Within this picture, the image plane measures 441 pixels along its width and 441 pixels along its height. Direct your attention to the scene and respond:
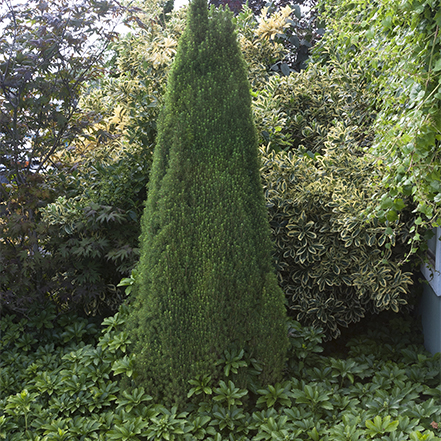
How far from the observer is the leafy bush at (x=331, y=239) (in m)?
3.80

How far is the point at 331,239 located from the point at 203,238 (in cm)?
158

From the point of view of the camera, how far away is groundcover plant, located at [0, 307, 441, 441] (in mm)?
2615

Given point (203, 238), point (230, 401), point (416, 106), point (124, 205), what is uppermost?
point (416, 106)

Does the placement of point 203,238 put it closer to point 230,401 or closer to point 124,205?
point 230,401

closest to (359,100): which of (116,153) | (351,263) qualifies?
(351,263)

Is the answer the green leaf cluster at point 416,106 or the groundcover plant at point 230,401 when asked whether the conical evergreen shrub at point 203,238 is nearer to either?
the groundcover plant at point 230,401

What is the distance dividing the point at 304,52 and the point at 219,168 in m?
4.25

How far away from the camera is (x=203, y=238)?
292cm

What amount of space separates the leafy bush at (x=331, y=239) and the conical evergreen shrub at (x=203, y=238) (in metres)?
0.93

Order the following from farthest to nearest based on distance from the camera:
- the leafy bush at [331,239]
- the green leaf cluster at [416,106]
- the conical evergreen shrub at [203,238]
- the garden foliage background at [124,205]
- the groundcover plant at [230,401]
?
the leafy bush at [331,239] → the garden foliage background at [124,205] → the conical evergreen shrub at [203,238] → the groundcover plant at [230,401] → the green leaf cluster at [416,106]

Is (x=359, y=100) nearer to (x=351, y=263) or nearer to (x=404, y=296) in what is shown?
(x=351, y=263)

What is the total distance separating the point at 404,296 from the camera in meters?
4.51

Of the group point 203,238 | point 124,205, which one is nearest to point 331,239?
point 203,238

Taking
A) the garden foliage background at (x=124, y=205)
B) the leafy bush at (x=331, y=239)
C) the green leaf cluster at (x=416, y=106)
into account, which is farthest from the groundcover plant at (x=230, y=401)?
the green leaf cluster at (x=416, y=106)
